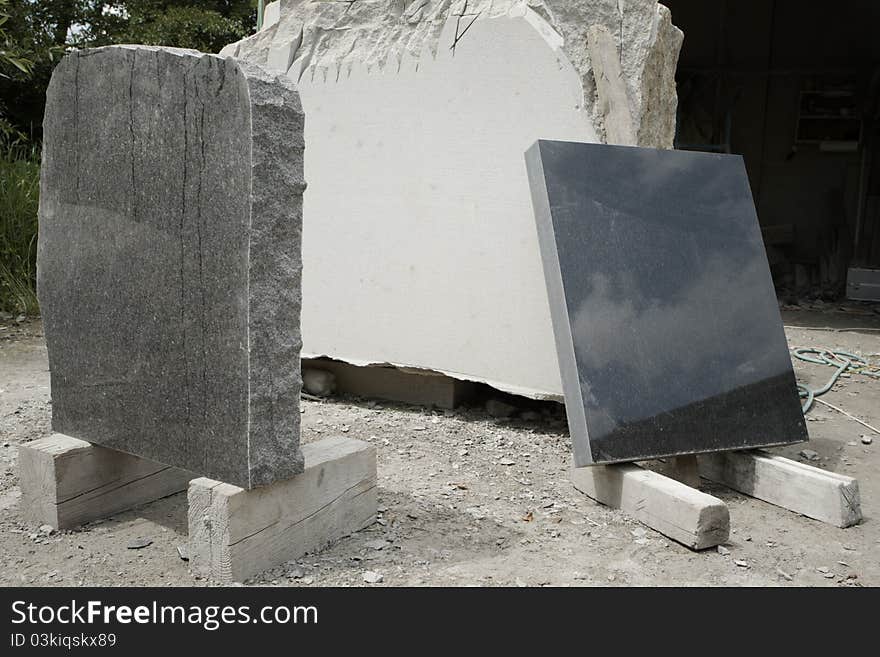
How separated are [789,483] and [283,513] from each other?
5.45ft

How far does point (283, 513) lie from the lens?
231 centimetres

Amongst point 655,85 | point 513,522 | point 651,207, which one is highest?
point 655,85

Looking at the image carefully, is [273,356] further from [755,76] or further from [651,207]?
[755,76]

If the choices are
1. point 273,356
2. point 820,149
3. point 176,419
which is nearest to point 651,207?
point 273,356

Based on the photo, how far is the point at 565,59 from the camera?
3.37 meters

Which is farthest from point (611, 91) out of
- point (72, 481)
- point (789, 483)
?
point (72, 481)

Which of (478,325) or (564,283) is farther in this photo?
(478,325)

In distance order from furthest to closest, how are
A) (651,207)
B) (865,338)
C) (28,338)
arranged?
1. (865,338)
2. (28,338)
3. (651,207)

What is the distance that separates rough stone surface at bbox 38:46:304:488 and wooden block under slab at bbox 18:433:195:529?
0.09 m

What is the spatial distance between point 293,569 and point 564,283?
1.27 m

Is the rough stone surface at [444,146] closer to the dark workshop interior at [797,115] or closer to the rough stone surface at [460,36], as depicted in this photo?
the rough stone surface at [460,36]

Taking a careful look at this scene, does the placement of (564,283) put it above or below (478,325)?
above

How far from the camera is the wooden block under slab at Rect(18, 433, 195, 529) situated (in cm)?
254

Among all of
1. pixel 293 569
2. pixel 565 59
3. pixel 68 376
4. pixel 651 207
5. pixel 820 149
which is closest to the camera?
pixel 293 569
